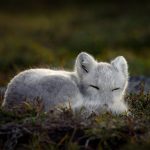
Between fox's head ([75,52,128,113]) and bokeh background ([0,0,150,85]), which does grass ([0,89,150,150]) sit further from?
bokeh background ([0,0,150,85])

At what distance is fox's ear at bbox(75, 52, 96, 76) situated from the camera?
8852 millimetres

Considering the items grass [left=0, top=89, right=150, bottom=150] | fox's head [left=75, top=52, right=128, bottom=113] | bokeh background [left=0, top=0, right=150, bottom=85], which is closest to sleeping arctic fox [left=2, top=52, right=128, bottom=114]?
fox's head [left=75, top=52, right=128, bottom=113]

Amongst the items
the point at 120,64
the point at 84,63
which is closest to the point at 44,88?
the point at 84,63

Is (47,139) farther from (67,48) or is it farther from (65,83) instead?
(67,48)

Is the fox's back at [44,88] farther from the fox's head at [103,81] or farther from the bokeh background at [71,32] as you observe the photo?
the bokeh background at [71,32]

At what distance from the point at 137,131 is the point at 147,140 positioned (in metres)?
0.44

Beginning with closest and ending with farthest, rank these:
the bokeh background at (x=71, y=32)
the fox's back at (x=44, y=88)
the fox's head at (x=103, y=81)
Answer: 1. the fox's back at (x=44, y=88)
2. the fox's head at (x=103, y=81)
3. the bokeh background at (x=71, y=32)

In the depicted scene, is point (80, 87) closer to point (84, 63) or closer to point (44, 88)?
point (84, 63)

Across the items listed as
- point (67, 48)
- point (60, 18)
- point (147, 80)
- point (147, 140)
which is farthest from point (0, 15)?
point (147, 140)

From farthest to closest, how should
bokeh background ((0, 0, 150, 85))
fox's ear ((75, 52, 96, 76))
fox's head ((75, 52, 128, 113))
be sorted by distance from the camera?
bokeh background ((0, 0, 150, 85)), fox's ear ((75, 52, 96, 76)), fox's head ((75, 52, 128, 113))

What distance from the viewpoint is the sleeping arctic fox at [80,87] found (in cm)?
817

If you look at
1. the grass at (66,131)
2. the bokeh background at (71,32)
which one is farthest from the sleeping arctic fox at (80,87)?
the bokeh background at (71,32)

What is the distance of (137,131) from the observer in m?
7.48

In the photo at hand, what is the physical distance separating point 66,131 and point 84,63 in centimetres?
153
